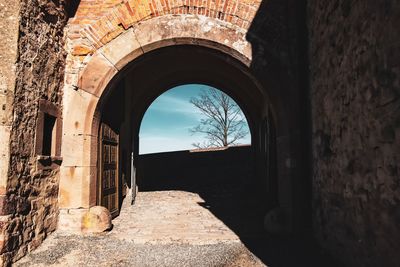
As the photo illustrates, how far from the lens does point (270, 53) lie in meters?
4.66

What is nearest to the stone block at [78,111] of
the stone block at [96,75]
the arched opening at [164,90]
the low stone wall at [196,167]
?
the stone block at [96,75]

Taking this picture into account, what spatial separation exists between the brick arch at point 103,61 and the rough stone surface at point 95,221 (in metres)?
0.15

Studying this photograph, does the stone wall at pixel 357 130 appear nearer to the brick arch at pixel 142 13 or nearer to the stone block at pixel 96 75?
the brick arch at pixel 142 13

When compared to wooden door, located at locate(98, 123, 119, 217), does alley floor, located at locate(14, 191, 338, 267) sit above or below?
below

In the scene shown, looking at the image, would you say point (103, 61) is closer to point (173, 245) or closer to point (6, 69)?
point (6, 69)

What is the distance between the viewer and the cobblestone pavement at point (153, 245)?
3449mm

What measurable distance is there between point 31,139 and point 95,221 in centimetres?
149

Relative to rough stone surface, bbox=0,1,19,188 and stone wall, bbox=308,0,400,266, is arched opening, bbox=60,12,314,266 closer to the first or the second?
stone wall, bbox=308,0,400,266

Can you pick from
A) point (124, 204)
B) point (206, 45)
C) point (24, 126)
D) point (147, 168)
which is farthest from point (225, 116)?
point (24, 126)

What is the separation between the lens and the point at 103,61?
476cm

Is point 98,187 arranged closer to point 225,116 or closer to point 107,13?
point 107,13

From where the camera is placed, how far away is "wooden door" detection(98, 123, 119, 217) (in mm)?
5081

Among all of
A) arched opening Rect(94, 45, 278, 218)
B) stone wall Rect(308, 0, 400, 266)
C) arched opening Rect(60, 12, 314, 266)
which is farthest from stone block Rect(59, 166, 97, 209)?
stone wall Rect(308, 0, 400, 266)

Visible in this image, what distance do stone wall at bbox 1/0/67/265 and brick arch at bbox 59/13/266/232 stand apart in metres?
0.25
